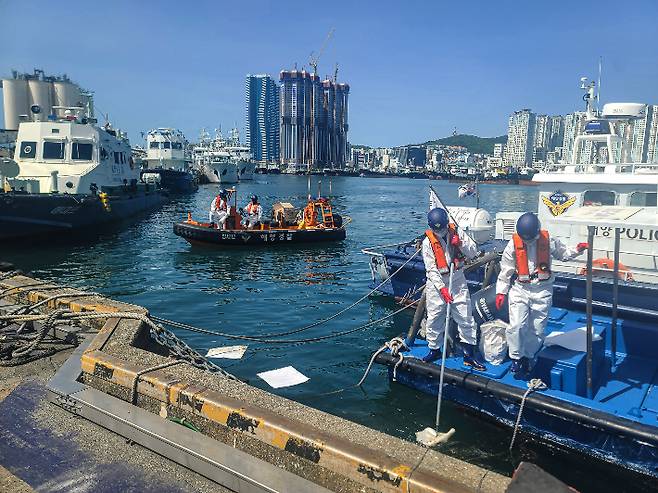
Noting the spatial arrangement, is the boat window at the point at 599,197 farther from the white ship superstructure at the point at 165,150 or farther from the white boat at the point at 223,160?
the white boat at the point at 223,160

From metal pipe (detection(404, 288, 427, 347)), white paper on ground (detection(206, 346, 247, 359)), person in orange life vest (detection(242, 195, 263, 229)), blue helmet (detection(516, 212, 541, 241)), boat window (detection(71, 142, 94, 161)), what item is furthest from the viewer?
boat window (detection(71, 142, 94, 161))

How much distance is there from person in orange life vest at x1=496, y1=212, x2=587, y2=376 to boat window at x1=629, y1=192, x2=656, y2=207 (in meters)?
3.95

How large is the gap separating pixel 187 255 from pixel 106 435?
15.5 metres

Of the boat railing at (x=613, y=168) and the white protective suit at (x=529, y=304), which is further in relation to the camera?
the boat railing at (x=613, y=168)

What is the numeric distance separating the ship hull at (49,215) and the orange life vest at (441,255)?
60.8 ft

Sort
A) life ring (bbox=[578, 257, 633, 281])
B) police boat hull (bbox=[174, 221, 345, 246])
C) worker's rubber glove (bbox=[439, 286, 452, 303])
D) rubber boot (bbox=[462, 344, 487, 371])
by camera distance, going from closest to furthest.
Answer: worker's rubber glove (bbox=[439, 286, 452, 303])
rubber boot (bbox=[462, 344, 487, 371])
life ring (bbox=[578, 257, 633, 281])
police boat hull (bbox=[174, 221, 345, 246])

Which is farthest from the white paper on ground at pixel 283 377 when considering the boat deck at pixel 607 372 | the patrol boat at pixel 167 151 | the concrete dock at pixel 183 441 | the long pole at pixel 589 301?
the patrol boat at pixel 167 151

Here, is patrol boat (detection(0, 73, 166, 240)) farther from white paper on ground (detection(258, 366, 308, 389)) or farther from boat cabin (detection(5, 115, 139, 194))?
white paper on ground (detection(258, 366, 308, 389))

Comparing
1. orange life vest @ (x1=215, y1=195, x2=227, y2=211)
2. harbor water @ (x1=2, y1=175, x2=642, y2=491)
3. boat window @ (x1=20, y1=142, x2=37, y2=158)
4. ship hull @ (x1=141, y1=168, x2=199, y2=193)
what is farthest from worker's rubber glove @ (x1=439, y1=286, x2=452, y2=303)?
ship hull @ (x1=141, y1=168, x2=199, y2=193)

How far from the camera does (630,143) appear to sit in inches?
411

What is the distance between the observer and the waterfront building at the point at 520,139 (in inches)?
5969

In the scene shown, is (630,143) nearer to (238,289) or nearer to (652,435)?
(652,435)

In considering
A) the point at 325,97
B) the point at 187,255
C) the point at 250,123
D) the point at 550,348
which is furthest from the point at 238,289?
the point at 250,123

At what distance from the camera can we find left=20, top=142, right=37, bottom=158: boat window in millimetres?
23000
